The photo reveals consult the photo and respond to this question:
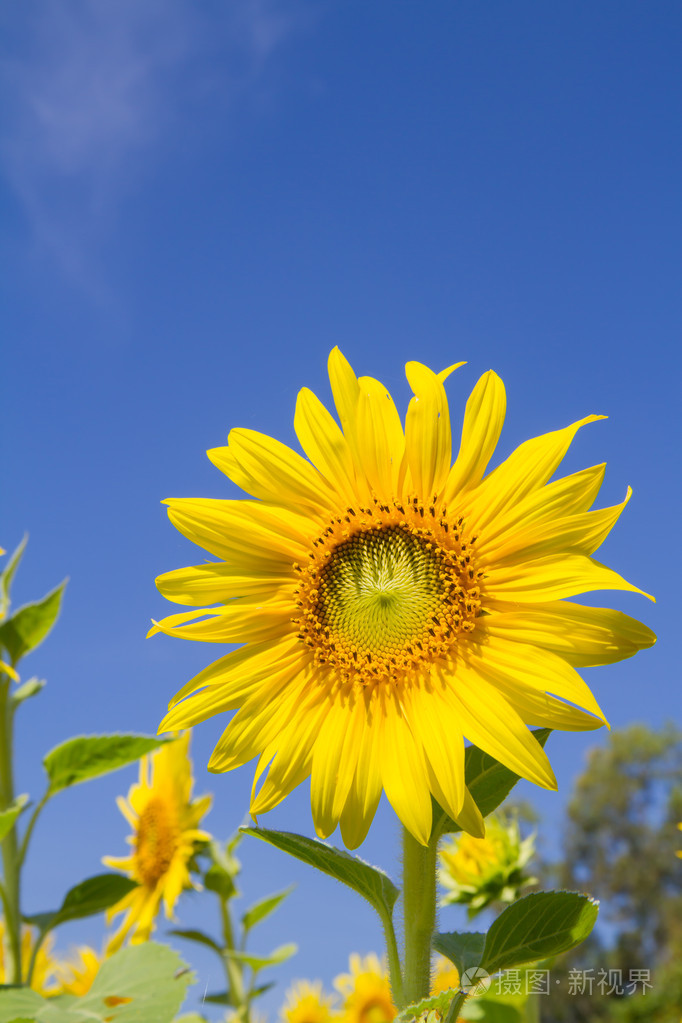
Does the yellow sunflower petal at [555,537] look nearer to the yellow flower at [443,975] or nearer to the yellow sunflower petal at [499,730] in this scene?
the yellow sunflower petal at [499,730]

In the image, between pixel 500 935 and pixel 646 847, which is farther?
pixel 646 847

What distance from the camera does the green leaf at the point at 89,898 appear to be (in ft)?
6.60

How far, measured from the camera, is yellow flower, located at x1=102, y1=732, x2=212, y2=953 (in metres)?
2.58

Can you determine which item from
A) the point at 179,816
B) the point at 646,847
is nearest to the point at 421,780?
the point at 179,816

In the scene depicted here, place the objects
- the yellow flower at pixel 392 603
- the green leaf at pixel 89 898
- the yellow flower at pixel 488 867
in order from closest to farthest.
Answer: the yellow flower at pixel 392 603 → the green leaf at pixel 89 898 → the yellow flower at pixel 488 867

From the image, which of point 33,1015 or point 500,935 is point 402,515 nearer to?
point 500,935

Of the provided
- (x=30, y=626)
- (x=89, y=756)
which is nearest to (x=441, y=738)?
(x=89, y=756)

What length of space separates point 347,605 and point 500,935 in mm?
557

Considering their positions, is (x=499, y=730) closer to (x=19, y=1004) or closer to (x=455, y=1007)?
(x=455, y=1007)

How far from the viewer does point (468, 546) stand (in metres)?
1.45

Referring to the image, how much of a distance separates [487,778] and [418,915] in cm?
22

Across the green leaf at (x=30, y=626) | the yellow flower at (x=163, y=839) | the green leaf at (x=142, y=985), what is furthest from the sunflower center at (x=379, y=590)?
the yellow flower at (x=163, y=839)

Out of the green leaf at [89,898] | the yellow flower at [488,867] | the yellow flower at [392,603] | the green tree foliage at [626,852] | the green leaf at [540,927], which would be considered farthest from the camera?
the green tree foliage at [626,852]

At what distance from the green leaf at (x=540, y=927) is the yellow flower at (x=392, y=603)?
0.13 metres
